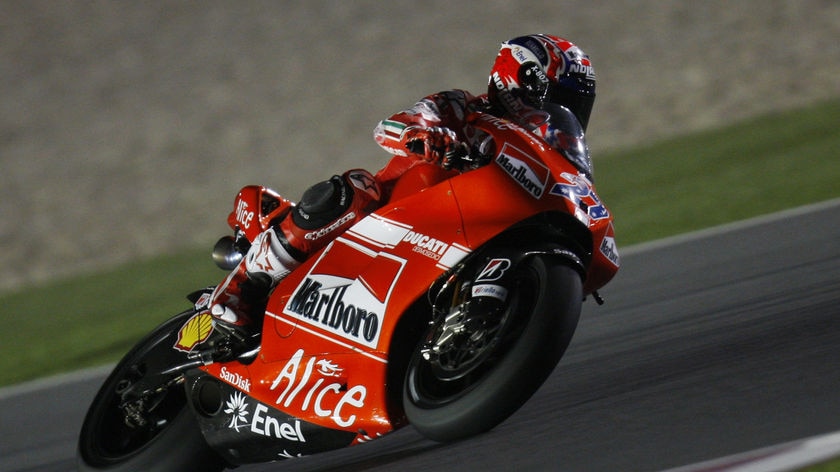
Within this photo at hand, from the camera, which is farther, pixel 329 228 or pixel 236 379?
pixel 236 379

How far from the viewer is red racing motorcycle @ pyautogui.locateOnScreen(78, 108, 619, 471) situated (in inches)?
138

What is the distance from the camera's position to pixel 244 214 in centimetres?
474

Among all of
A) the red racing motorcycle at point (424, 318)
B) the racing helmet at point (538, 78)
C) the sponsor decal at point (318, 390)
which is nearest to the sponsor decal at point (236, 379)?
the red racing motorcycle at point (424, 318)

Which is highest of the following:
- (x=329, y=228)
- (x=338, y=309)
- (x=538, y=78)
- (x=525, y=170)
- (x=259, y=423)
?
(x=538, y=78)

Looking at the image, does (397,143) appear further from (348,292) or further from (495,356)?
(495,356)

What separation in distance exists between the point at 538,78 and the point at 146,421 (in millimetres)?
2121

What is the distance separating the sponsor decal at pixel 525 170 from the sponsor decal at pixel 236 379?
1.26m

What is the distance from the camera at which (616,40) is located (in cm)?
1506

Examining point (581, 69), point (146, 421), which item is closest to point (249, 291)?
point (146, 421)

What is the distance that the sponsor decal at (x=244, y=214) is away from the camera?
4699mm

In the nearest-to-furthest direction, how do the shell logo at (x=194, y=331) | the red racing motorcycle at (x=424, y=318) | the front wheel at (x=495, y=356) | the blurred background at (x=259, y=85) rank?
the front wheel at (x=495, y=356) → the red racing motorcycle at (x=424, y=318) → the shell logo at (x=194, y=331) → the blurred background at (x=259, y=85)

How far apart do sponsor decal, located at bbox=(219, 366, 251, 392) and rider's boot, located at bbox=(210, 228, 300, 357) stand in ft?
0.26

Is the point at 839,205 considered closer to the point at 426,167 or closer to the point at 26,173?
the point at 426,167

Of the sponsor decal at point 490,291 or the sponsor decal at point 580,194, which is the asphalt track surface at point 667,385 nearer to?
the sponsor decal at point 490,291
